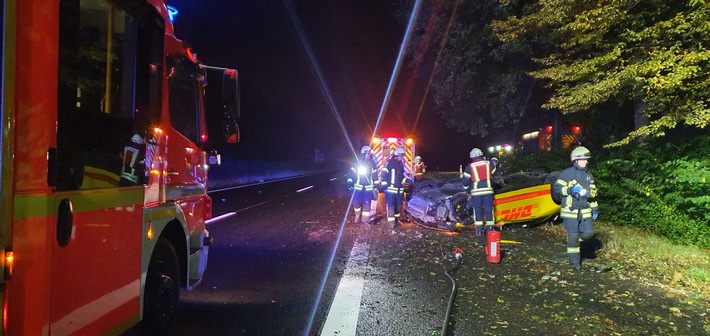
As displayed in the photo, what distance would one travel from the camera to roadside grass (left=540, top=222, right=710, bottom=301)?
230 inches

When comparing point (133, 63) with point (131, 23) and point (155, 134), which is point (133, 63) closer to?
point (131, 23)

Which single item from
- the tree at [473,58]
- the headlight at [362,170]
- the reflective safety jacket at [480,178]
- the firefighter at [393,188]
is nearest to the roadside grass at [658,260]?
the reflective safety jacket at [480,178]

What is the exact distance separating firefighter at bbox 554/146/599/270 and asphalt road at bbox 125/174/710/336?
38cm

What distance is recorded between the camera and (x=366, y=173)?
441 inches

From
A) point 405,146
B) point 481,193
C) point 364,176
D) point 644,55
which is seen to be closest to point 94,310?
point 481,193

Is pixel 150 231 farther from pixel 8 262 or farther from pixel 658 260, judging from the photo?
pixel 658 260

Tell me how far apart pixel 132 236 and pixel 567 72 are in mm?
7509

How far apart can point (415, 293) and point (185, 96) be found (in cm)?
325

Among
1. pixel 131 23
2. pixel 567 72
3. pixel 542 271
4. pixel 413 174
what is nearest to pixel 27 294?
pixel 131 23

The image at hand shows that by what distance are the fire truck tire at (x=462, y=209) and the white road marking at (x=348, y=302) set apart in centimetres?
359

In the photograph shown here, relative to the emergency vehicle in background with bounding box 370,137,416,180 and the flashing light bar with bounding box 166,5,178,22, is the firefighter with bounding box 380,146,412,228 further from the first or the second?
the emergency vehicle in background with bounding box 370,137,416,180

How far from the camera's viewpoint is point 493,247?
6.98 metres

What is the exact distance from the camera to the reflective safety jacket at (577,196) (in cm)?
686

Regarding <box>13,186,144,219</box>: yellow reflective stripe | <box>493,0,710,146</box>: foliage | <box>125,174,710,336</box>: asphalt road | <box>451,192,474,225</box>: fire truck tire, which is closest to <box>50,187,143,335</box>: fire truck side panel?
<box>13,186,144,219</box>: yellow reflective stripe
